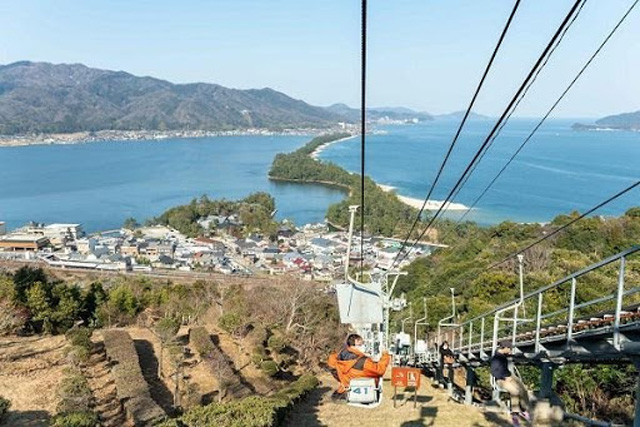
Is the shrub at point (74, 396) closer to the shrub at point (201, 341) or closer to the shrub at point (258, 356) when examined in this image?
the shrub at point (201, 341)

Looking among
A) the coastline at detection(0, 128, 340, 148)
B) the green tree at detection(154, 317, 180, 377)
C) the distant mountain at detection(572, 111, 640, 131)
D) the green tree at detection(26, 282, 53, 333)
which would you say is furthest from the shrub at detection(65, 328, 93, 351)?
the distant mountain at detection(572, 111, 640, 131)

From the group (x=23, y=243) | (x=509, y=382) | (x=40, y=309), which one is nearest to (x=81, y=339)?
(x=40, y=309)

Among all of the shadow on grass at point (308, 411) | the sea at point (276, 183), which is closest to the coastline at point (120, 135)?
the sea at point (276, 183)

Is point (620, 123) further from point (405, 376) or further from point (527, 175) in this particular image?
point (405, 376)

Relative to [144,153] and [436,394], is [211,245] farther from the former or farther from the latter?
[144,153]

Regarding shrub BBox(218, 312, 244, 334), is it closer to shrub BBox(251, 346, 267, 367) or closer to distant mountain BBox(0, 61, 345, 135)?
shrub BBox(251, 346, 267, 367)

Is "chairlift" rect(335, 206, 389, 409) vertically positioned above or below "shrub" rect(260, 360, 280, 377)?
above
